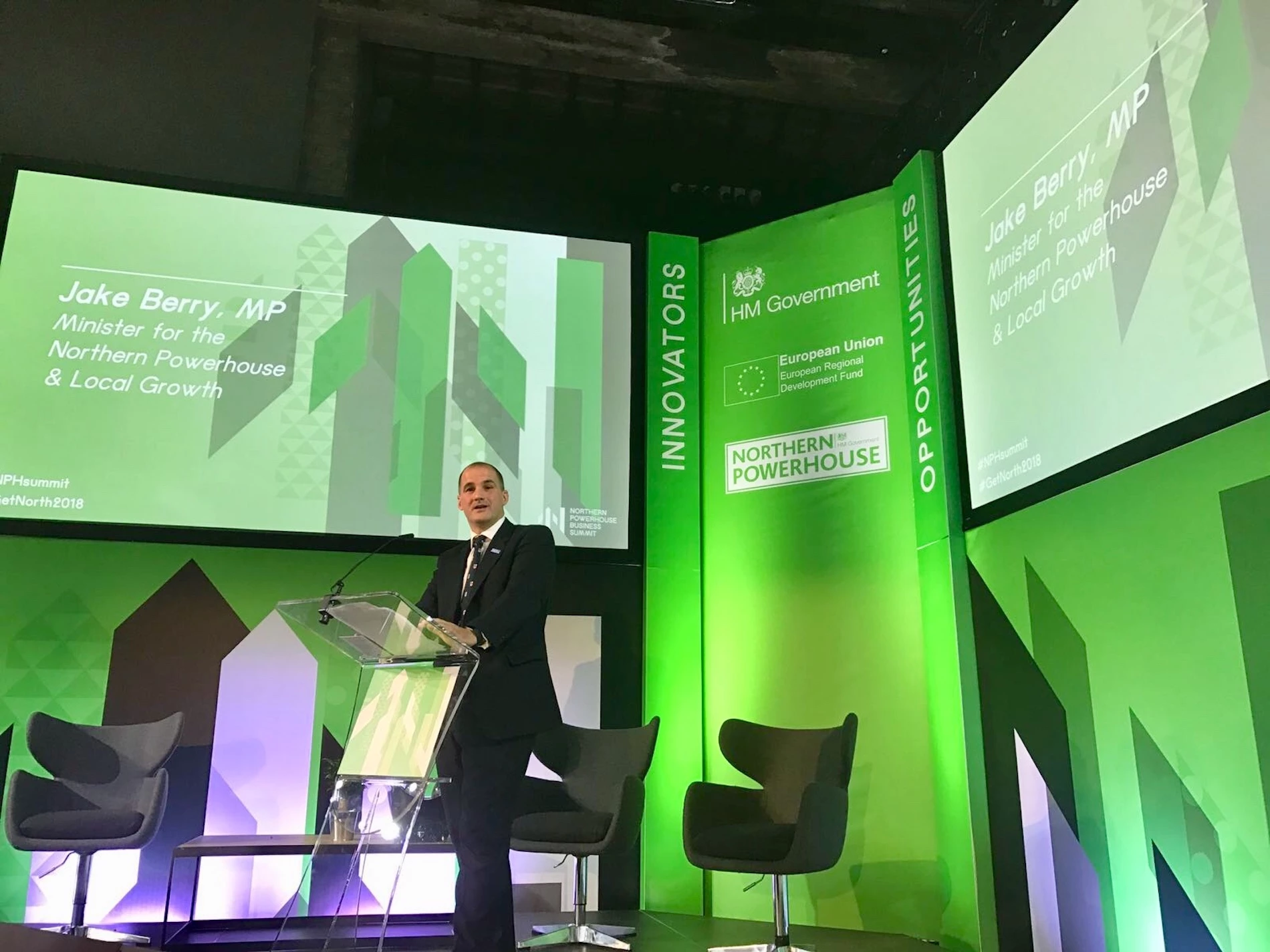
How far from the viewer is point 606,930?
4160 mm

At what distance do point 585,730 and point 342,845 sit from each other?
2.20 meters

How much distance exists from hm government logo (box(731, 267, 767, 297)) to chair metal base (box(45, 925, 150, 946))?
13.9ft

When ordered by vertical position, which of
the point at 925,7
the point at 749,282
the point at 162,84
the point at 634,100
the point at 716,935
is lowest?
the point at 716,935

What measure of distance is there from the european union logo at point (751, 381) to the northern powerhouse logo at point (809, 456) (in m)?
0.25

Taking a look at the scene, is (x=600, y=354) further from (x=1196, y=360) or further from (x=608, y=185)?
(x=1196, y=360)

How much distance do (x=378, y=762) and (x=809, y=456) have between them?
125 inches

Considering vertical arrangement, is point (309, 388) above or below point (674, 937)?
above

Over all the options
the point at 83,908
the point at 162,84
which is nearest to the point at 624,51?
the point at 162,84

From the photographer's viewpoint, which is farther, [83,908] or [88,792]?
[88,792]

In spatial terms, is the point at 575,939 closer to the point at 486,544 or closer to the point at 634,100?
the point at 486,544

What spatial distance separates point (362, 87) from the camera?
20.8ft

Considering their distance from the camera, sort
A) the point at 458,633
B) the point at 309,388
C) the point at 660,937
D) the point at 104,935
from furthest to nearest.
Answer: the point at 309,388, the point at 660,937, the point at 104,935, the point at 458,633

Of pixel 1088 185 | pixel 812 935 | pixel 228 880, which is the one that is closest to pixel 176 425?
pixel 228 880

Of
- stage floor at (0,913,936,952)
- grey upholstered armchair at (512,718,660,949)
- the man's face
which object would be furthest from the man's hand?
A: stage floor at (0,913,936,952)
